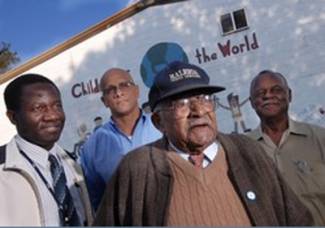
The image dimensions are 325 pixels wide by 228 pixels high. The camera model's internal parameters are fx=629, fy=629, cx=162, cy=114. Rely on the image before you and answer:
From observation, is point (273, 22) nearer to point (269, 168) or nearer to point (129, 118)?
point (129, 118)

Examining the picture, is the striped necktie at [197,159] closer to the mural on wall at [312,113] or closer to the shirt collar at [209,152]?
the shirt collar at [209,152]

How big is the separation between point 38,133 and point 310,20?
5840 mm

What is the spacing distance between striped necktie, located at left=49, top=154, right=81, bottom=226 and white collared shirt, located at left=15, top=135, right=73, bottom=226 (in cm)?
2

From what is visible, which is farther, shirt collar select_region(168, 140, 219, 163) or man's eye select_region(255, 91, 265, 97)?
man's eye select_region(255, 91, 265, 97)

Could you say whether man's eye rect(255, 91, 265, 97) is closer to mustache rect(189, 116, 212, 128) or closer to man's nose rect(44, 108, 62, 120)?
mustache rect(189, 116, 212, 128)

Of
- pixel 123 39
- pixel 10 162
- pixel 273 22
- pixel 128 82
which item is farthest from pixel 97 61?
pixel 10 162

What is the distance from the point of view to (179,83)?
1.87 m

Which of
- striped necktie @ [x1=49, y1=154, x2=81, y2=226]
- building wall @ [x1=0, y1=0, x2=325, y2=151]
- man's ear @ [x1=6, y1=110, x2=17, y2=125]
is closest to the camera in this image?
striped necktie @ [x1=49, y1=154, x2=81, y2=226]

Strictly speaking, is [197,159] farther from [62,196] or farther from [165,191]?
[62,196]

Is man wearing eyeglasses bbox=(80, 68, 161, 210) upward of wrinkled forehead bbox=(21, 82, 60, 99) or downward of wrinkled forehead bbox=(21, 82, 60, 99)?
downward

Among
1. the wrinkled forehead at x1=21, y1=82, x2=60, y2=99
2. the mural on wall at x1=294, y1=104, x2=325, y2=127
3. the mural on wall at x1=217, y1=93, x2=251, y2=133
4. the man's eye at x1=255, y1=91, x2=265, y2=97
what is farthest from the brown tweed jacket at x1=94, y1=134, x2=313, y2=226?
the mural on wall at x1=294, y1=104, x2=325, y2=127

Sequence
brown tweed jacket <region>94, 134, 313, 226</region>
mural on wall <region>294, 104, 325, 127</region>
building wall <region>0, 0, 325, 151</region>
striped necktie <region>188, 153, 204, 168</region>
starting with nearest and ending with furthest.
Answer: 1. brown tweed jacket <region>94, 134, 313, 226</region>
2. striped necktie <region>188, 153, 204, 168</region>
3. mural on wall <region>294, 104, 325, 127</region>
4. building wall <region>0, 0, 325, 151</region>

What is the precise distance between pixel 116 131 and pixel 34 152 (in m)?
0.44

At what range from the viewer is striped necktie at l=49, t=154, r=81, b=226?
199 cm
